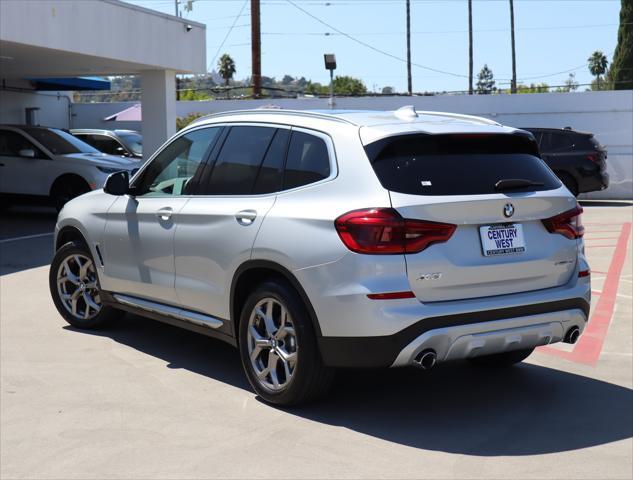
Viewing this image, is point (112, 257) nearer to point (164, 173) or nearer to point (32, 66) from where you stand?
point (164, 173)

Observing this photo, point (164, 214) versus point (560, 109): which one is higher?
point (560, 109)

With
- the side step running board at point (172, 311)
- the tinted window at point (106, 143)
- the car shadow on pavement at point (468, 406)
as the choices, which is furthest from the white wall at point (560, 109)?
the car shadow on pavement at point (468, 406)

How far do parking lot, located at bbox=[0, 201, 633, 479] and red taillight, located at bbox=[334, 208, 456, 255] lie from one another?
108 centimetres

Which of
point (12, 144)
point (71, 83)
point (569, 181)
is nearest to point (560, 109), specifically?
point (569, 181)

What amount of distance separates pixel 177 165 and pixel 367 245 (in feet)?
7.56

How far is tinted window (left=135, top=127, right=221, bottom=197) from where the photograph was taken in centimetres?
680

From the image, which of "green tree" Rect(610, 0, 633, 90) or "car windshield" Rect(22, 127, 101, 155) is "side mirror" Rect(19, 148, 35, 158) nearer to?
"car windshield" Rect(22, 127, 101, 155)

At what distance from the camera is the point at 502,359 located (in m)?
6.78

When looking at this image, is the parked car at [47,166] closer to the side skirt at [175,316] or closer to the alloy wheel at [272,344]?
the side skirt at [175,316]

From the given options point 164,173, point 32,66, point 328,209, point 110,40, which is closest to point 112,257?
point 164,173

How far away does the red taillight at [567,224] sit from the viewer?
5786 mm

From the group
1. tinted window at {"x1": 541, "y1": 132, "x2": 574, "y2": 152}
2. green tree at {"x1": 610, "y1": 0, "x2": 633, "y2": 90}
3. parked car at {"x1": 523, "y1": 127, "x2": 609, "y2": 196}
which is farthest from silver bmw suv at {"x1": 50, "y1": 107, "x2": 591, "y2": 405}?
green tree at {"x1": 610, "y1": 0, "x2": 633, "y2": 90}

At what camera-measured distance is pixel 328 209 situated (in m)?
5.45

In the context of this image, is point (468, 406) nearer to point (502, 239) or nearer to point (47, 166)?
point (502, 239)
